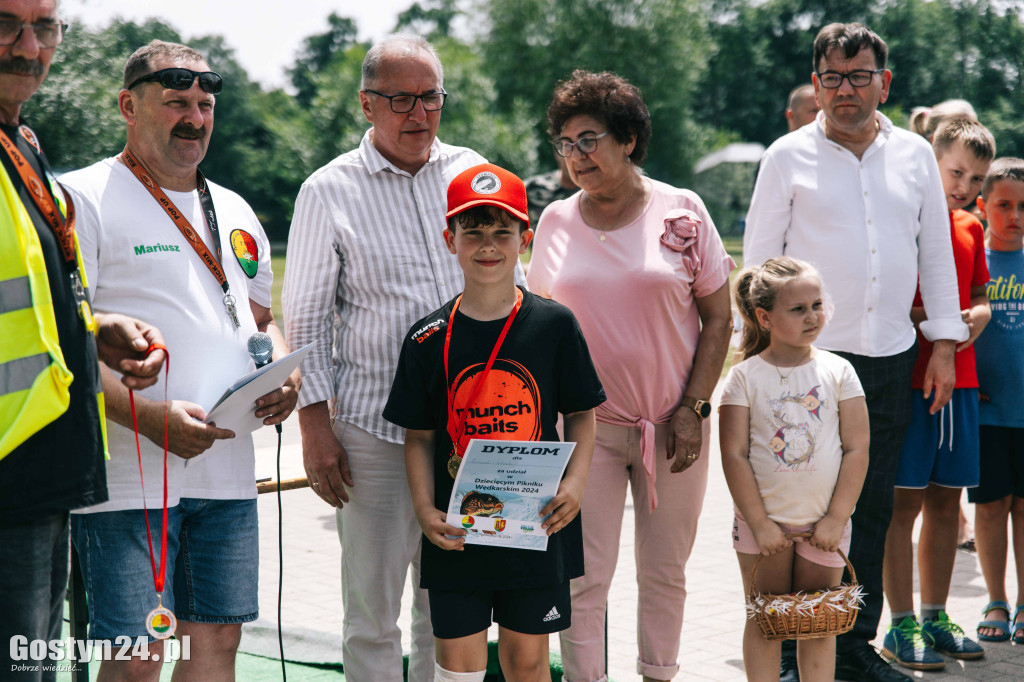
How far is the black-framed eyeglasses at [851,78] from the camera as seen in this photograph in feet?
13.5

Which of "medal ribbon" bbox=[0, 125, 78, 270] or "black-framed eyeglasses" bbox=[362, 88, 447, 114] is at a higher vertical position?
"black-framed eyeglasses" bbox=[362, 88, 447, 114]

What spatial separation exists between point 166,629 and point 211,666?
0.33 meters

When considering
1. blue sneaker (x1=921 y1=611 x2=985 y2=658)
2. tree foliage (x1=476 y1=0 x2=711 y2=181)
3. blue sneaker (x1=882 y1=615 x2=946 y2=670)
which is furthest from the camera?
A: tree foliage (x1=476 y1=0 x2=711 y2=181)

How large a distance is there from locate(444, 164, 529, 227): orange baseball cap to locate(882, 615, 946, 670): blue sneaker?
2.79 metres

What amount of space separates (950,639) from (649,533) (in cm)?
183

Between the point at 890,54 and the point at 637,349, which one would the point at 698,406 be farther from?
the point at 890,54

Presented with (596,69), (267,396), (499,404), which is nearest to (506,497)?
(499,404)

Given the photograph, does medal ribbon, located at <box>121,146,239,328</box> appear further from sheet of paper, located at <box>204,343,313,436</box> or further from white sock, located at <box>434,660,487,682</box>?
white sock, located at <box>434,660,487,682</box>

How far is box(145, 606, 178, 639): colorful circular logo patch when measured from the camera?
2.67 m

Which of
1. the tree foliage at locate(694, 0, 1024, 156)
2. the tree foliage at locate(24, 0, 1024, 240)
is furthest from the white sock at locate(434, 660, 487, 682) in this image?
the tree foliage at locate(694, 0, 1024, 156)

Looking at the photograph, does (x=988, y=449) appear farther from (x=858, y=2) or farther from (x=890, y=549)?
(x=858, y=2)

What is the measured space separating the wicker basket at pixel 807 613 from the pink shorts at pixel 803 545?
98 millimetres

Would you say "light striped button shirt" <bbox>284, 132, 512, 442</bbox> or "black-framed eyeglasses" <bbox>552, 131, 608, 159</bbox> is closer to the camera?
"light striped button shirt" <bbox>284, 132, 512, 442</bbox>

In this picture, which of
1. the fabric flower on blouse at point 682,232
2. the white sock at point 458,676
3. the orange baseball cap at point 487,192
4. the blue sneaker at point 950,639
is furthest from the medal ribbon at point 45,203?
the blue sneaker at point 950,639
